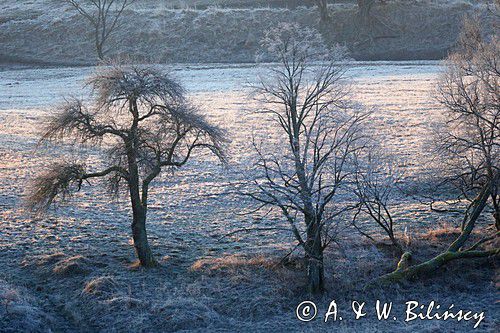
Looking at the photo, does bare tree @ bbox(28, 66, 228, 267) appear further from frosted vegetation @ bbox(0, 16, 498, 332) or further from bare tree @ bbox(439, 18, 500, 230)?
bare tree @ bbox(439, 18, 500, 230)

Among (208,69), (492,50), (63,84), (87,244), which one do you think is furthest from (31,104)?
(492,50)

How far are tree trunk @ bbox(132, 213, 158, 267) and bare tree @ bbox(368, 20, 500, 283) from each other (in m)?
7.35

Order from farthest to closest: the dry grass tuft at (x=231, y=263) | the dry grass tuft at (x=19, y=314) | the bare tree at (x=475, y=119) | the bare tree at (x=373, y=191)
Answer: the bare tree at (x=475, y=119) → the dry grass tuft at (x=231, y=263) → the bare tree at (x=373, y=191) → the dry grass tuft at (x=19, y=314)

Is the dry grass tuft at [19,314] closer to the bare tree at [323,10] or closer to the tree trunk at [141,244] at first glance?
the tree trunk at [141,244]

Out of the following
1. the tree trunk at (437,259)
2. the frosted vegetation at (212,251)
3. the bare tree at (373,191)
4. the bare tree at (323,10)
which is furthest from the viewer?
the bare tree at (323,10)

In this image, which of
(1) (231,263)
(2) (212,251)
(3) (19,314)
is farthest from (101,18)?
(3) (19,314)

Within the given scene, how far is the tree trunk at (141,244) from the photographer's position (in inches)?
829

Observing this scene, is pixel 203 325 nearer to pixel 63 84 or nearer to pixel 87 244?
pixel 87 244

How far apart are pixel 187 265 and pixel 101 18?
2020 inches

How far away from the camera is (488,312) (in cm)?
1728

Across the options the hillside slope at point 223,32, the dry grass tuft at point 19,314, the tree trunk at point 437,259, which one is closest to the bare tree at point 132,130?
the dry grass tuft at point 19,314

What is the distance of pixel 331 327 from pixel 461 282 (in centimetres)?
532

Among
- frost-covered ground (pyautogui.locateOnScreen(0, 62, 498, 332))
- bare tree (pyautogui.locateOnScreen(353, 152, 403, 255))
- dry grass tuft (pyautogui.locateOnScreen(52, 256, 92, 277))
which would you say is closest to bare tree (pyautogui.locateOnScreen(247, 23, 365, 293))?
bare tree (pyautogui.locateOnScreen(353, 152, 403, 255))

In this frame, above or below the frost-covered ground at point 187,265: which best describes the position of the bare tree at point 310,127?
above
